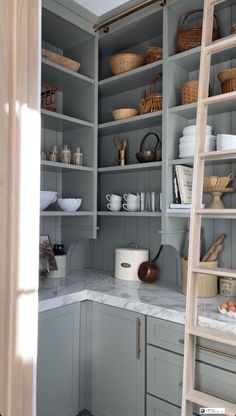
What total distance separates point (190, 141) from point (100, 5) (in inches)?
45.5

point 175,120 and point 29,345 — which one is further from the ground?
point 175,120

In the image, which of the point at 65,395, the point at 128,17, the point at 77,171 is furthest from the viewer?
the point at 77,171

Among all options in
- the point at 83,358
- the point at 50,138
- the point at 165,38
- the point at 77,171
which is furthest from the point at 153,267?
the point at 165,38

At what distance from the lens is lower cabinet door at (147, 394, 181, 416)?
162cm

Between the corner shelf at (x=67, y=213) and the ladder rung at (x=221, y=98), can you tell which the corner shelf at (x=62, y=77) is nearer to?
the corner shelf at (x=67, y=213)

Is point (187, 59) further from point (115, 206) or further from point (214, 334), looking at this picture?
point (214, 334)

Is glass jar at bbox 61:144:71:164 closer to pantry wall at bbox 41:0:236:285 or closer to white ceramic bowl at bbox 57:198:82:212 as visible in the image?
pantry wall at bbox 41:0:236:285

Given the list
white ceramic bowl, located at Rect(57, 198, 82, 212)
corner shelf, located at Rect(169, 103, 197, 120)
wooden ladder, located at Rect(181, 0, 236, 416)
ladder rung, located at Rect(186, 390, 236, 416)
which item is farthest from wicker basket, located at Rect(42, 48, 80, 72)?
ladder rung, located at Rect(186, 390, 236, 416)

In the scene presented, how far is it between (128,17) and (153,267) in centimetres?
168

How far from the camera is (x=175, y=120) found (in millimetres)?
2045

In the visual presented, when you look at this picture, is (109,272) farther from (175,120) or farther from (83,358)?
(175,120)

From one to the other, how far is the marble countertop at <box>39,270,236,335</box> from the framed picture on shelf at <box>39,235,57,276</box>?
10 centimetres

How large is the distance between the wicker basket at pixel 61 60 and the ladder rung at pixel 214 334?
6.05ft

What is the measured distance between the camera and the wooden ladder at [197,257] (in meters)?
1.39
